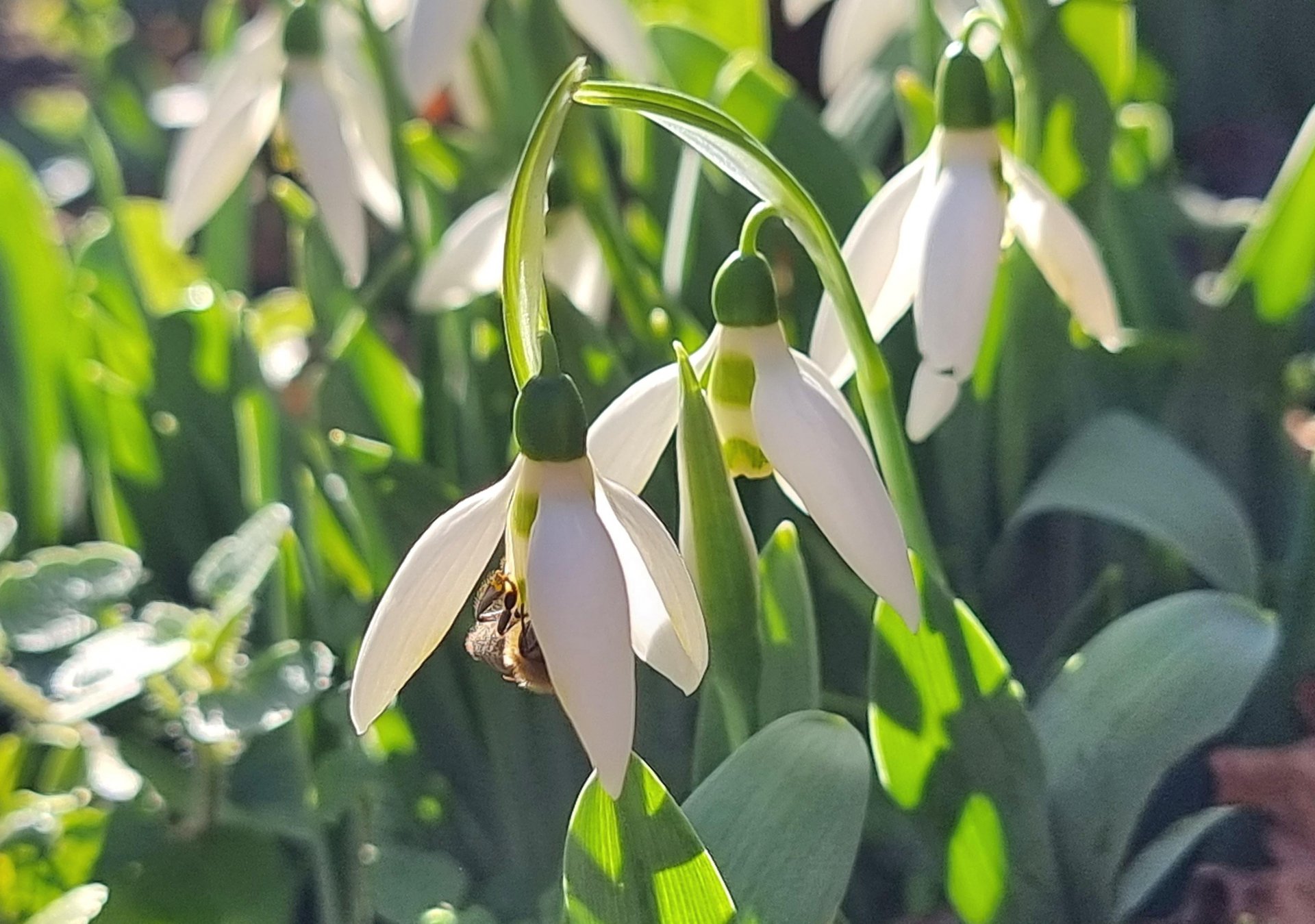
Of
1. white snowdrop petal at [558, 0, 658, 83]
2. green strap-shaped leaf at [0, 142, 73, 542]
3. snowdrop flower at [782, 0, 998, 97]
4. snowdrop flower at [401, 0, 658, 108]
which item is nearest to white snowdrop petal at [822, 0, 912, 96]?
snowdrop flower at [782, 0, 998, 97]

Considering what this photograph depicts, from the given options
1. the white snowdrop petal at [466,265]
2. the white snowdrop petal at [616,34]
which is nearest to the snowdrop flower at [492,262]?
the white snowdrop petal at [466,265]

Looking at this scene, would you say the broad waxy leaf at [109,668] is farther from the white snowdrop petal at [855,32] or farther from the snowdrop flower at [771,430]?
the white snowdrop petal at [855,32]

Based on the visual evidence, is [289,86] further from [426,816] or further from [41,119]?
[41,119]

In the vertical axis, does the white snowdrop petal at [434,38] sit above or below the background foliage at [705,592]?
above

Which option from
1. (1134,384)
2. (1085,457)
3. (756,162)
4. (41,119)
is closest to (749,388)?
(756,162)

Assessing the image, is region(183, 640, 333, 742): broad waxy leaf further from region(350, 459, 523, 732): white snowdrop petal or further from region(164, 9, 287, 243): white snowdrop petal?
region(164, 9, 287, 243): white snowdrop petal

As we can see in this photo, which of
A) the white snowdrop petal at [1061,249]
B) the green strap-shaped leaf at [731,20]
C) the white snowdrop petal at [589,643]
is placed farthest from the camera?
the green strap-shaped leaf at [731,20]
